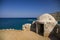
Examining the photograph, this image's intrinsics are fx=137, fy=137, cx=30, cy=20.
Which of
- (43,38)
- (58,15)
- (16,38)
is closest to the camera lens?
(16,38)

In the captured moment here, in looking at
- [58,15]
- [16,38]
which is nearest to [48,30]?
[16,38]

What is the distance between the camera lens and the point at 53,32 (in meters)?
8.71

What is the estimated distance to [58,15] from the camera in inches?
705

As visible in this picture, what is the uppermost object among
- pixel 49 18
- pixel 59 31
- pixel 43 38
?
pixel 49 18

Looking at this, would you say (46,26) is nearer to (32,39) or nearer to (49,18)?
(49,18)

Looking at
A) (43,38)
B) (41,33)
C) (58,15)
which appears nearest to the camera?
(43,38)

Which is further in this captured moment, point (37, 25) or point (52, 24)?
point (37, 25)

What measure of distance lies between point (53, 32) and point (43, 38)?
2.45ft

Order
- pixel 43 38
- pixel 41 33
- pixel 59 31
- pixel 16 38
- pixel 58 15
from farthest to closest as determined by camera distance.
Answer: pixel 58 15 → pixel 41 33 → pixel 43 38 → pixel 16 38 → pixel 59 31

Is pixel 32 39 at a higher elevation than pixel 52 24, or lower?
lower

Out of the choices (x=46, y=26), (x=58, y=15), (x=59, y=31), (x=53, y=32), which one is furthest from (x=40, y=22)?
(x=58, y=15)

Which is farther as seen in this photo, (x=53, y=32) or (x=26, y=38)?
(x=53, y=32)

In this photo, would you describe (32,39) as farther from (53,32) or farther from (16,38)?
(53,32)

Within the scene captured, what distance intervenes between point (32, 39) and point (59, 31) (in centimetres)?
164
